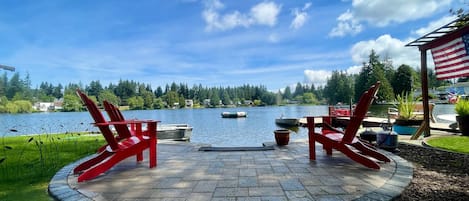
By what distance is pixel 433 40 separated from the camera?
6.60 m

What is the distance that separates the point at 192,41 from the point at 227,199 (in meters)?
23.0

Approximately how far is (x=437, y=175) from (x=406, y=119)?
18.3ft

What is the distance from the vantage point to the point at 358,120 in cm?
373

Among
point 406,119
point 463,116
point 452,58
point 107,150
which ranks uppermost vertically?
point 452,58

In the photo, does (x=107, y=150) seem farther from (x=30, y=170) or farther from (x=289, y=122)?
(x=289, y=122)

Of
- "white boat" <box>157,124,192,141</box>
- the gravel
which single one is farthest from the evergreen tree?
the gravel

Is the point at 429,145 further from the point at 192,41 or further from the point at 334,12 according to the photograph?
the point at 192,41

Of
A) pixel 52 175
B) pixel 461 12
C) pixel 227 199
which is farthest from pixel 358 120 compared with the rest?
pixel 461 12

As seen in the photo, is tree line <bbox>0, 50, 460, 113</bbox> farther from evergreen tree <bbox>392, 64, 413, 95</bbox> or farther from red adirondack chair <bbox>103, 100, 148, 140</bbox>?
red adirondack chair <bbox>103, 100, 148, 140</bbox>

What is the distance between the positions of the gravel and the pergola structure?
243 cm

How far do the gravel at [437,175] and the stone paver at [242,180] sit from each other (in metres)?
0.13

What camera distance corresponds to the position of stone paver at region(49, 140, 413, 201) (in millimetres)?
2646

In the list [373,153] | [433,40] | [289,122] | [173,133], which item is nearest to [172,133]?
[173,133]

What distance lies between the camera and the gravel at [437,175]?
2.61m
